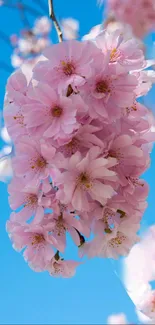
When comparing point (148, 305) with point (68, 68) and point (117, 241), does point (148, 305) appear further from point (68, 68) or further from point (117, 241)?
point (68, 68)

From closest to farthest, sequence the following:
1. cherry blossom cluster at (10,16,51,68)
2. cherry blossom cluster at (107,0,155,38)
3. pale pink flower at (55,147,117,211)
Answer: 1. pale pink flower at (55,147,117,211)
2. cherry blossom cluster at (107,0,155,38)
3. cherry blossom cluster at (10,16,51,68)

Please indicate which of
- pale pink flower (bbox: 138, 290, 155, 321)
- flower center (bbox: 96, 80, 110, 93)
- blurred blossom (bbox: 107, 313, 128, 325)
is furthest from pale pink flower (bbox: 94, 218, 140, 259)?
blurred blossom (bbox: 107, 313, 128, 325)

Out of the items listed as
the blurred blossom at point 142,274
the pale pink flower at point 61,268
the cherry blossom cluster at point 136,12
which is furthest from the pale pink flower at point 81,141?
the cherry blossom cluster at point 136,12

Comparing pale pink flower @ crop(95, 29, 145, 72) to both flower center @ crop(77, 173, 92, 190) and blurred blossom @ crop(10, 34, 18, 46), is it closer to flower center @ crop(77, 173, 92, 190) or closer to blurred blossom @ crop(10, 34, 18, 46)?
flower center @ crop(77, 173, 92, 190)

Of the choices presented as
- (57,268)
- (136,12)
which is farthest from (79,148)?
(136,12)

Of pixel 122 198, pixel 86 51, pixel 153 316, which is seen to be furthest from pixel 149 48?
pixel 153 316

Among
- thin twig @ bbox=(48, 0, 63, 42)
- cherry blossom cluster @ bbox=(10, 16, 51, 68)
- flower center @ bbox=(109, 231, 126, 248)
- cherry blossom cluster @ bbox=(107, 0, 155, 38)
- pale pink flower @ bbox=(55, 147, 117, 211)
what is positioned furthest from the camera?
cherry blossom cluster @ bbox=(10, 16, 51, 68)

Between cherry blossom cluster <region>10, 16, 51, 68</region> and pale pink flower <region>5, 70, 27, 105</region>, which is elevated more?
cherry blossom cluster <region>10, 16, 51, 68</region>

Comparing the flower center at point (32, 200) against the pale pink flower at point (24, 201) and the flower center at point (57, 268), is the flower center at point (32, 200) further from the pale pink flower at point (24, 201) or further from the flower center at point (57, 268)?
the flower center at point (57, 268)
